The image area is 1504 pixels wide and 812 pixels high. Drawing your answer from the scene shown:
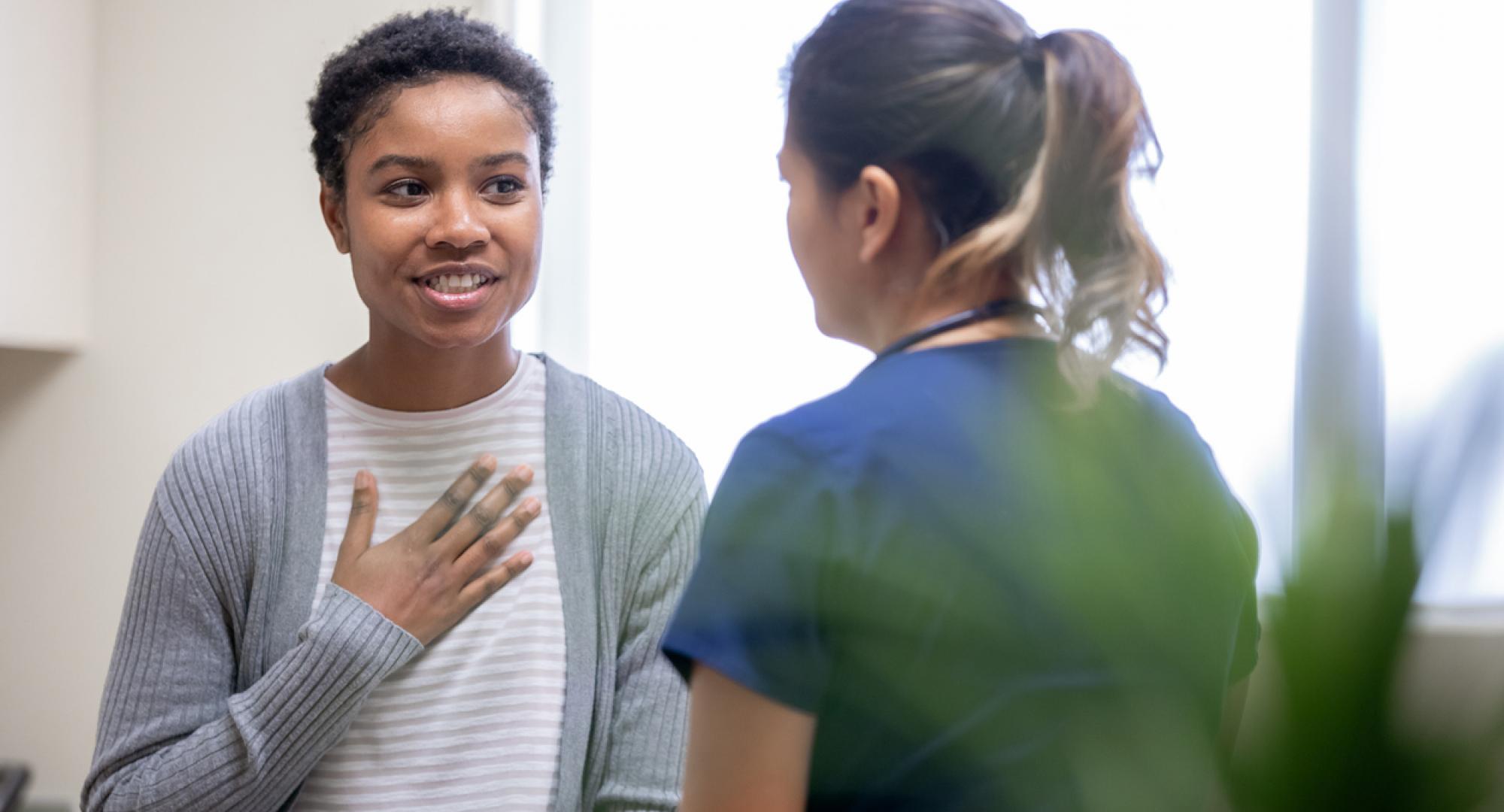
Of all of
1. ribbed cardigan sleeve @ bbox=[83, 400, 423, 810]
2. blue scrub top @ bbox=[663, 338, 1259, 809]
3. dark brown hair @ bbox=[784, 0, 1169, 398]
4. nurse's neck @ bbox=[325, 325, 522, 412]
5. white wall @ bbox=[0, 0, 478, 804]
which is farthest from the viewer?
white wall @ bbox=[0, 0, 478, 804]

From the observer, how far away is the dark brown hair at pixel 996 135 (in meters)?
0.53

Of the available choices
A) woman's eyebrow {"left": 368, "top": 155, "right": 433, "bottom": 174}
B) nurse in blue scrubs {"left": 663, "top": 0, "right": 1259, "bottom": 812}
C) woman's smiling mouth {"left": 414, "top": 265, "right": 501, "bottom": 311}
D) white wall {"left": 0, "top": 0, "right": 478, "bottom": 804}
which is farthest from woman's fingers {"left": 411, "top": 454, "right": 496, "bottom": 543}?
white wall {"left": 0, "top": 0, "right": 478, "bottom": 804}

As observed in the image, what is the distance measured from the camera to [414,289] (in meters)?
0.92

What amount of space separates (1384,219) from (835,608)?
0.21m

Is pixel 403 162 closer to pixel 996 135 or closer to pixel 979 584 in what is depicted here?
pixel 996 135

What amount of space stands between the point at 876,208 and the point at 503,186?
18.8 inches

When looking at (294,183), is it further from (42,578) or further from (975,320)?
(975,320)

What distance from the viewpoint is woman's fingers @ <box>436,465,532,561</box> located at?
942mm

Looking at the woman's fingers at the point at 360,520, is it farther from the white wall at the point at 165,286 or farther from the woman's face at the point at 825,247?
the white wall at the point at 165,286

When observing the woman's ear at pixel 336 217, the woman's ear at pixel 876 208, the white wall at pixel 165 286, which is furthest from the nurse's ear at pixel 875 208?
the white wall at pixel 165 286

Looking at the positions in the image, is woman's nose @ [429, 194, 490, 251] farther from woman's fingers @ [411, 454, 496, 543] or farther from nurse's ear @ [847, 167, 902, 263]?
nurse's ear @ [847, 167, 902, 263]

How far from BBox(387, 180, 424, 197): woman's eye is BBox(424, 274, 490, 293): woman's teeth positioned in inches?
2.6

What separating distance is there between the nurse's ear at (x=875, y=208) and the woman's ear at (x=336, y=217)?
55 cm

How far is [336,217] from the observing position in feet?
3.28
